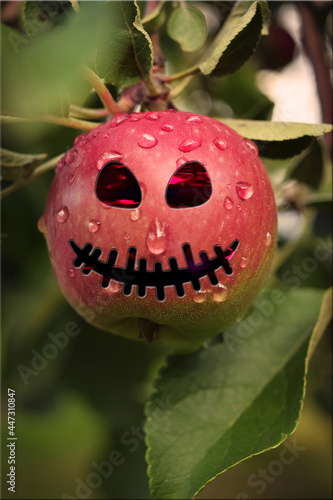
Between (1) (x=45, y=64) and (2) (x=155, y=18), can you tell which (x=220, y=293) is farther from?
(2) (x=155, y=18)

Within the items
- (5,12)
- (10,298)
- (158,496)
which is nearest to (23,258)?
(10,298)

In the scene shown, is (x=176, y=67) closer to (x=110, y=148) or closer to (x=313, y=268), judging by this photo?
(x=313, y=268)
